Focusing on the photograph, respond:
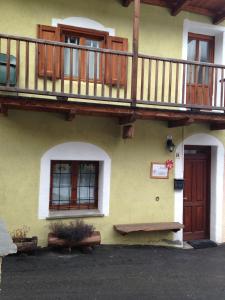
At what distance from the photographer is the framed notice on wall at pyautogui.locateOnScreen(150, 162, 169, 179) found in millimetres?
8875

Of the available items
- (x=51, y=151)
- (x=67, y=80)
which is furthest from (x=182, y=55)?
(x=51, y=151)

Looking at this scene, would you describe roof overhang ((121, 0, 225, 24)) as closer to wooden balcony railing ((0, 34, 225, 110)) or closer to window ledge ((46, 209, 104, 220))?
wooden balcony railing ((0, 34, 225, 110))

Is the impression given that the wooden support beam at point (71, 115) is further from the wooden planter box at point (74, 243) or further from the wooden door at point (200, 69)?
Answer: the wooden door at point (200, 69)

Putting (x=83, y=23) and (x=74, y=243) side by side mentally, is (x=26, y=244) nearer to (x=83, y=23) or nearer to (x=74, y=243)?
(x=74, y=243)

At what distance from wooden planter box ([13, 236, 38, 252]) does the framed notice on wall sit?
10.3 ft

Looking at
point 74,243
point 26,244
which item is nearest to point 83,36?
point 74,243

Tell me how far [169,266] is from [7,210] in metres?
3.50

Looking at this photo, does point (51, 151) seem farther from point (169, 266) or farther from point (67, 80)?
point (169, 266)

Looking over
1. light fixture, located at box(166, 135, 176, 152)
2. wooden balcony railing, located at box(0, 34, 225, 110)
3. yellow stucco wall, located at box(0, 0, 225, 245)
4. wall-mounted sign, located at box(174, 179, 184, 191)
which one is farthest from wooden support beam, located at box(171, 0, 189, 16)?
wall-mounted sign, located at box(174, 179, 184, 191)

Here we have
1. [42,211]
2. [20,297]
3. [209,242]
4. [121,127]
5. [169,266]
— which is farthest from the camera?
[209,242]

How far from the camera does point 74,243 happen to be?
303 inches

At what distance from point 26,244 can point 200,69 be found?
6.26 m

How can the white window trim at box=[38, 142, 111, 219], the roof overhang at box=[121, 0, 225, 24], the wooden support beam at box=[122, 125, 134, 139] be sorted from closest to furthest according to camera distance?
the white window trim at box=[38, 142, 111, 219] < the wooden support beam at box=[122, 125, 134, 139] < the roof overhang at box=[121, 0, 225, 24]

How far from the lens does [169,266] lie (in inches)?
291
